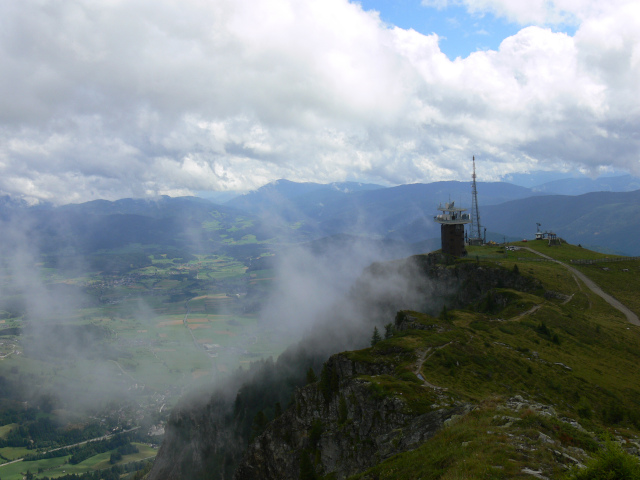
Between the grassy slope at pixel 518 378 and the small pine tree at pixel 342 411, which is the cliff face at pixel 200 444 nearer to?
the small pine tree at pixel 342 411

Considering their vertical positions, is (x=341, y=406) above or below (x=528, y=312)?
below

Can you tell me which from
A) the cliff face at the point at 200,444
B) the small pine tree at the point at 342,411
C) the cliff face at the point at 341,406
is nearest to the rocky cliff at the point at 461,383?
the small pine tree at the point at 342,411

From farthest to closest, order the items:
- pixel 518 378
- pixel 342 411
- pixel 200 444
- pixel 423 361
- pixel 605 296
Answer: pixel 200 444 → pixel 605 296 → pixel 342 411 → pixel 423 361 → pixel 518 378

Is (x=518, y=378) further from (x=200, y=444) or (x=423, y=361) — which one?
(x=200, y=444)

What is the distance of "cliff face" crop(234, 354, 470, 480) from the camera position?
127 ft

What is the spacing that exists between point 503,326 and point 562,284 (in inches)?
1396

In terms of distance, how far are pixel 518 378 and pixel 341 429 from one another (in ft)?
84.1

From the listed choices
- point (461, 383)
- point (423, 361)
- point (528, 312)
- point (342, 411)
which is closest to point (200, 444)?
point (342, 411)

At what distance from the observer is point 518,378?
50875 millimetres

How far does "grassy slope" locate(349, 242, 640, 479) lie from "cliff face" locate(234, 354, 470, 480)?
6.99ft

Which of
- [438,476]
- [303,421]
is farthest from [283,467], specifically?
[438,476]

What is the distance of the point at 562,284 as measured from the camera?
307ft

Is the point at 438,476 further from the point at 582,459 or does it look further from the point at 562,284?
the point at 562,284

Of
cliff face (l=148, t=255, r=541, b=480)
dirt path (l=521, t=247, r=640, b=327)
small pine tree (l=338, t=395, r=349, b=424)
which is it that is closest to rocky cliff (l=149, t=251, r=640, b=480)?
small pine tree (l=338, t=395, r=349, b=424)
